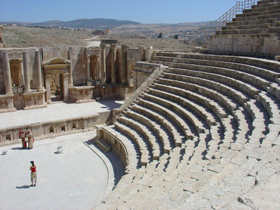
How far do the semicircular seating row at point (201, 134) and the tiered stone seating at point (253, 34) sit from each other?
160 cm

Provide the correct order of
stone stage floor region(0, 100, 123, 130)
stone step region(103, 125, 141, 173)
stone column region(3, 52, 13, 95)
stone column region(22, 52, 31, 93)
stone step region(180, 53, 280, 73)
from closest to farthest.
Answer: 1. stone step region(103, 125, 141, 173)
2. stone step region(180, 53, 280, 73)
3. stone stage floor region(0, 100, 123, 130)
4. stone column region(3, 52, 13, 95)
5. stone column region(22, 52, 31, 93)

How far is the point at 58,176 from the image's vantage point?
12.2m

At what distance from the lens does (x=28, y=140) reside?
49.2 feet

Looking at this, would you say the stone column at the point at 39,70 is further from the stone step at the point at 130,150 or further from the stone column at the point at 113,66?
the stone step at the point at 130,150

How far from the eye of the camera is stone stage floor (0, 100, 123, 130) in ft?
58.7

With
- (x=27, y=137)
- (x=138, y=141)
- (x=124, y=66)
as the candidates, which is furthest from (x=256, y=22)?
(x=27, y=137)

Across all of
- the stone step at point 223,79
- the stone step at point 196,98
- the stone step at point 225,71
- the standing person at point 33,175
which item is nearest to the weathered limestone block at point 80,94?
the stone step at point 196,98

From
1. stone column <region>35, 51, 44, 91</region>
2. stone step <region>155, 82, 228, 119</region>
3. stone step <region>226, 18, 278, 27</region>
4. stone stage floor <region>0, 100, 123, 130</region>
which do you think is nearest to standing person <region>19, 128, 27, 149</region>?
stone stage floor <region>0, 100, 123, 130</region>

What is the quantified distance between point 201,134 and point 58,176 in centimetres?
581

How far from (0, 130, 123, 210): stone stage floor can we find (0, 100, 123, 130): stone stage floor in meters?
2.42

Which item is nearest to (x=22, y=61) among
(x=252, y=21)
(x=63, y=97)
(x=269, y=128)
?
(x=63, y=97)

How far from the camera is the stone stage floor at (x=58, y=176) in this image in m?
10.4

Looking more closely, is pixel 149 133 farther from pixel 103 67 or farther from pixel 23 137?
pixel 103 67

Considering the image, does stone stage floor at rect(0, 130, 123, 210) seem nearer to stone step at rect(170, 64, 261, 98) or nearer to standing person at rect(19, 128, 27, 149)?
standing person at rect(19, 128, 27, 149)
